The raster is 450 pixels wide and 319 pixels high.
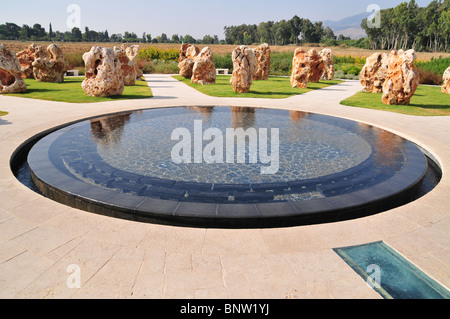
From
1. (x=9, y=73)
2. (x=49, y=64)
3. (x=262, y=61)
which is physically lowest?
(x=9, y=73)

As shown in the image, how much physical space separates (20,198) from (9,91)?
17.7 metres

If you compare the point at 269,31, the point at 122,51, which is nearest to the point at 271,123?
the point at 122,51

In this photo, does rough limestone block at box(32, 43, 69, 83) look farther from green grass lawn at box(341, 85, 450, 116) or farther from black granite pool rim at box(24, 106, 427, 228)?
green grass lawn at box(341, 85, 450, 116)

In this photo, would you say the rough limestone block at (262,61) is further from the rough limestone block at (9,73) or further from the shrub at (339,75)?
the rough limestone block at (9,73)

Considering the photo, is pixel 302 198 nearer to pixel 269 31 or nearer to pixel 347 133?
pixel 347 133

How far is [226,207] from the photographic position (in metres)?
5.63

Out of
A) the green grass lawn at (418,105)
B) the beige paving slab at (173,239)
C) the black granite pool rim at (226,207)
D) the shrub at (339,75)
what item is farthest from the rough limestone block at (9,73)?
the shrub at (339,75)

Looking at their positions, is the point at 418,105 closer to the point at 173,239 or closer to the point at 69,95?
the point at 173,239

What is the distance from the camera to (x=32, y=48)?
2544 centimetres

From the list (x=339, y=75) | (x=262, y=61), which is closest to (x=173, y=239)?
(x=262, y=61)

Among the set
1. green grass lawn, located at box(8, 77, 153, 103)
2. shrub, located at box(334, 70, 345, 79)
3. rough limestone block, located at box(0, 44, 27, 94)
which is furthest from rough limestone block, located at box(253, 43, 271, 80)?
rough limestone block, located at box(0, 44, 27, 94)

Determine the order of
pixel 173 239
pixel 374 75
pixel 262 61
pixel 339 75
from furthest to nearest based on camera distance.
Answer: pixel 339 75, pixel 262 61, pixel 374 75, pixel 173 239

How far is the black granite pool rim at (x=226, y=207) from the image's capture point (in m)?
5.36
